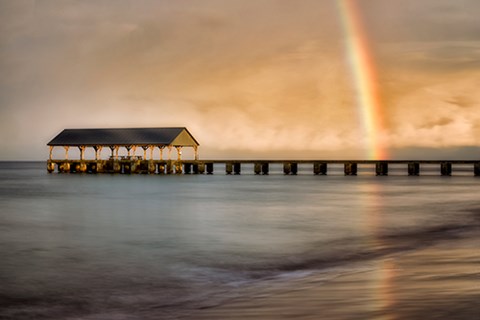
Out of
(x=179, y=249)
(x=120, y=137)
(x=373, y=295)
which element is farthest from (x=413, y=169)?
(x=373, y=295)

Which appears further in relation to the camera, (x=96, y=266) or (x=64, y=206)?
(x=64, y=206)

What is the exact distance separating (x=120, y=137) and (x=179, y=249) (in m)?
57.5

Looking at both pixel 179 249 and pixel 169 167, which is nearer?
pixel 179 249

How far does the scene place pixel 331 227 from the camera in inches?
704

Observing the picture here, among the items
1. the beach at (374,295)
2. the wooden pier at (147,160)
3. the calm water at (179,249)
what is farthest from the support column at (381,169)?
the beach at (374,295)

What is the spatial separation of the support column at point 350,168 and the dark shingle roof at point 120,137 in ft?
60.3

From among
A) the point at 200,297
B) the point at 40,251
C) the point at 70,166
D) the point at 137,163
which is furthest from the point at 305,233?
the point at 70,166

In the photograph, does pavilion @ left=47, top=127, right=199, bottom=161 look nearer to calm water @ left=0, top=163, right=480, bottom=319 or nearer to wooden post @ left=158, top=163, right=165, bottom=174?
wooden post @ left=158, top=163, right=165, bottom=174

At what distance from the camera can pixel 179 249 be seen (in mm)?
12602

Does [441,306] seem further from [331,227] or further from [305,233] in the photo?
[331,227]

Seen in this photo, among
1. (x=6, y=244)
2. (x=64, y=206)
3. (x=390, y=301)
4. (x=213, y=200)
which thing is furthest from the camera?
Answer: (x=213, y=200)

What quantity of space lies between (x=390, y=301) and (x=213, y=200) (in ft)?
80.2

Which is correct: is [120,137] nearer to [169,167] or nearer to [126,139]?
[126,139]

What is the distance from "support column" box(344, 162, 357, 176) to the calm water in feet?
153
